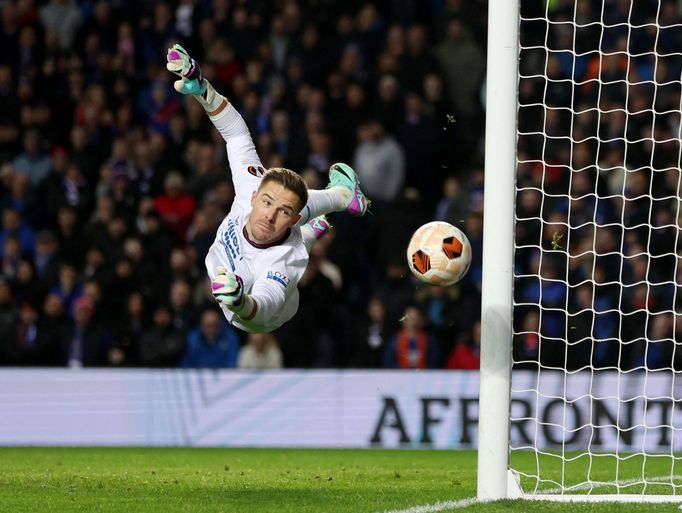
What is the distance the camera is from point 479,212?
13664 millimetres

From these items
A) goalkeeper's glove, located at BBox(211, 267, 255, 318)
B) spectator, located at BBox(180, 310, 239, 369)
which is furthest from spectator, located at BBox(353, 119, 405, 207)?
goalkeeper's glove, located at BBox(211, 267, 255, 318)

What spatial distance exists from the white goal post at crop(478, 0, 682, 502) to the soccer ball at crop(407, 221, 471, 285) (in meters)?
1.30

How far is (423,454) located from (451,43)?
17.5 ft

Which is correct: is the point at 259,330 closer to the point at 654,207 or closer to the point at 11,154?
the point at 654,207

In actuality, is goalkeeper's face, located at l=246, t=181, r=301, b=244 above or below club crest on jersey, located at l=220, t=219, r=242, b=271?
above

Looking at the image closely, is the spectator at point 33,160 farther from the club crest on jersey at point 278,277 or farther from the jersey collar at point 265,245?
the club crest on jersey at point 278,277

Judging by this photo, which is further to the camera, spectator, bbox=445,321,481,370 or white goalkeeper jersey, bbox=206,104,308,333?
spectator, bbox=445,321,481,370

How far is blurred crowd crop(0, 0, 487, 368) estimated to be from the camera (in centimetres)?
1355

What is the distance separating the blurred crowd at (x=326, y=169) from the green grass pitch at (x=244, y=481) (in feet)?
5.21

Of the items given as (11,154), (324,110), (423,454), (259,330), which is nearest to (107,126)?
(11,154)

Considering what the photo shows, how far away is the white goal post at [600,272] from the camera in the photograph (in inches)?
398

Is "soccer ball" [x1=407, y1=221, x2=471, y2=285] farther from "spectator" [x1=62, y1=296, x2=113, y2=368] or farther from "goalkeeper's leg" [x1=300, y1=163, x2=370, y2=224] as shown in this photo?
"spectator" [x1=62, y1=296, x2=113, y2=368]

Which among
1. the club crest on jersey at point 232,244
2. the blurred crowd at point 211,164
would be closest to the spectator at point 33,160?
the blurred crowd at point 211,164

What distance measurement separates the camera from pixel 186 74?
325 inches
